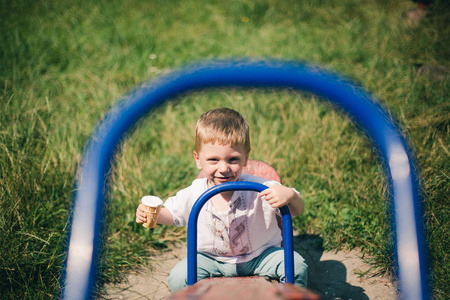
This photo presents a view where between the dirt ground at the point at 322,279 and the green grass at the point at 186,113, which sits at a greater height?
the green grass at the point at 186,113

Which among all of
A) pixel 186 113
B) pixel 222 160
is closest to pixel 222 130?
pixel 222 160

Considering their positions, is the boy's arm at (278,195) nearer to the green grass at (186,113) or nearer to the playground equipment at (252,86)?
the playground equipment at (252,86)

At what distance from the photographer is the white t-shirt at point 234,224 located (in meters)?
1.77

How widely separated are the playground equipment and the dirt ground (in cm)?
70

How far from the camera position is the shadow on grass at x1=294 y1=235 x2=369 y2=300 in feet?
6.53

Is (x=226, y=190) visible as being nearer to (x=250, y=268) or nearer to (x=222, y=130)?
(x=222, y=130)

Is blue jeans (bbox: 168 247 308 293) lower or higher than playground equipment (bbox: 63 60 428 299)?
lower

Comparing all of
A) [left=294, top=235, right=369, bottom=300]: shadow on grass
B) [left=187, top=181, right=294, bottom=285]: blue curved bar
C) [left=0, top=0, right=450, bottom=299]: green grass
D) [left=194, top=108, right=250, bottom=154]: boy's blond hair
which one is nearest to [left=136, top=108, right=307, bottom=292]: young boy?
[left=194, top=108, right=250, bottom=154]: boy's blond hair

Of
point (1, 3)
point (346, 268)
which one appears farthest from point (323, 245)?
point (1, 3)

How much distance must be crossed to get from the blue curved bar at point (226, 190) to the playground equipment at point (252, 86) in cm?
37

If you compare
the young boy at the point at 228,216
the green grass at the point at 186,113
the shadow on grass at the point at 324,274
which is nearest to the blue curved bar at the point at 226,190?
the young boy at the point at 228,216

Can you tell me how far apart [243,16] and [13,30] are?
2660 millimetres

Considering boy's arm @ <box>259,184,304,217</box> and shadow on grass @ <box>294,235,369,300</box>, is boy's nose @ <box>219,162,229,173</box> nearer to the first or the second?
boy's arm @ <box>259,184,304,217</box>

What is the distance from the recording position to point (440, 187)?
2.34 metres
